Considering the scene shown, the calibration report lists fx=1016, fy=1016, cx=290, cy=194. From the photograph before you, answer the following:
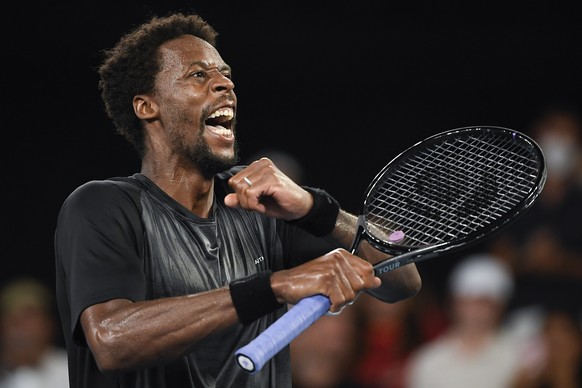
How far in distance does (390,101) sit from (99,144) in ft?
7.40

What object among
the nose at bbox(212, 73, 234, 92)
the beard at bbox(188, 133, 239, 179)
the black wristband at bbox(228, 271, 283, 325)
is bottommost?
the black wristband at bbox(228, 271, 283, 325)

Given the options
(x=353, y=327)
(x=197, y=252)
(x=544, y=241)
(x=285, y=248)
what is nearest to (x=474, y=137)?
(x=285, y=248)

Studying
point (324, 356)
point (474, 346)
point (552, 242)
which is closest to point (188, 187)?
point (324, 356)

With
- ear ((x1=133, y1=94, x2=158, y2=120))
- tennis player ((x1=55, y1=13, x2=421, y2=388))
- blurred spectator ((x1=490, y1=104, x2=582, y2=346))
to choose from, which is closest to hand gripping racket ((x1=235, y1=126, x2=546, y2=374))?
tennis player ((x1=55, y1=13, x2=421, y2=388))

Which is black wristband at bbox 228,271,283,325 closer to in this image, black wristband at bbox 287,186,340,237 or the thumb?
the thumb

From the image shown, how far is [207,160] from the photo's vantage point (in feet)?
10.2

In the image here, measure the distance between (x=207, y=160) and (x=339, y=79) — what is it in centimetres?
489

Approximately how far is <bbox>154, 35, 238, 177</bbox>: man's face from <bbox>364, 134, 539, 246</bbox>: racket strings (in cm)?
49

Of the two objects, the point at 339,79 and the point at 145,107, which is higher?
the point at 145,107

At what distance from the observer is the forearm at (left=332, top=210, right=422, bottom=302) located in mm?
3119

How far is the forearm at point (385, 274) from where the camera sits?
10.2 feet

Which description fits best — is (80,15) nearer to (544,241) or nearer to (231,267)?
(544,241)

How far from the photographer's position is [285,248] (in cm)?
324

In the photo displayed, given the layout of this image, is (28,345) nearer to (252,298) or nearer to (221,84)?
(221,84)
